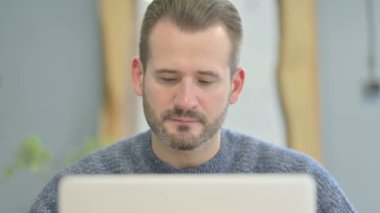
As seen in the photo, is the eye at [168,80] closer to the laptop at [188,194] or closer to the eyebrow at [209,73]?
the eyebrow at [209,73]

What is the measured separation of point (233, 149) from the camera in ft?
4.12

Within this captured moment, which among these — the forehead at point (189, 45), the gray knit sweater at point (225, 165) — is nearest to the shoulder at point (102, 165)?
the gray knit sweater at point (225, 165)

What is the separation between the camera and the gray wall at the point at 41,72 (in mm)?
2367

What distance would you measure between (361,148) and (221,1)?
57.9 inches

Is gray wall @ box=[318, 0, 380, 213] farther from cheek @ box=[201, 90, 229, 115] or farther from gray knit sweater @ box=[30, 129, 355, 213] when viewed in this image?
cheek @ box=[201, 90, 229, 115]

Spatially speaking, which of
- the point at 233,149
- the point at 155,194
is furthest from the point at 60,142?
the point at 155,194

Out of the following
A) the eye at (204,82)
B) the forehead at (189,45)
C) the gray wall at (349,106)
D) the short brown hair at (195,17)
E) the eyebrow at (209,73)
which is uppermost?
the short brown hair at (195,17)

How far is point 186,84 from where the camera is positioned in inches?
39.7

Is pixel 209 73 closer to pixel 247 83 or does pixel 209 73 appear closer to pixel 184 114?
pixel 184 114

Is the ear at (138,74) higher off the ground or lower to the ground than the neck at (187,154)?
higher

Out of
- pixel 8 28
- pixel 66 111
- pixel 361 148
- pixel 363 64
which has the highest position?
pixel 8 28

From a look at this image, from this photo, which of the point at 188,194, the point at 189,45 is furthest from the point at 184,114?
the point at 188,194

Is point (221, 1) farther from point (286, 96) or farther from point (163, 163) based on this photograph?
point (286, 96)

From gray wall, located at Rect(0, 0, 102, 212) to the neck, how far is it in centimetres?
125
